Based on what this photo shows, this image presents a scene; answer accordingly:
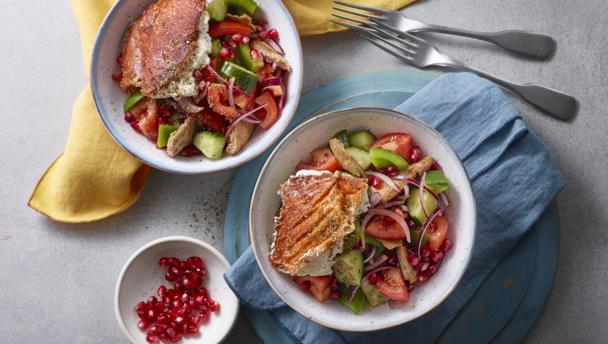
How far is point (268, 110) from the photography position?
3.78m

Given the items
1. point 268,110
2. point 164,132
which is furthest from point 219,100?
point 164,132

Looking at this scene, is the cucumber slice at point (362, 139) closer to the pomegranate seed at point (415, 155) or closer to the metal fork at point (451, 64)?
the pomegranate seed at point (415, 155)

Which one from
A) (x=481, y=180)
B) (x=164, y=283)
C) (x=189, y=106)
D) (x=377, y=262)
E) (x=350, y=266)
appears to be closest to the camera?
(x=350, y=266)

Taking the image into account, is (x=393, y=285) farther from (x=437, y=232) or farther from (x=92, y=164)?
(x=92, y=164)

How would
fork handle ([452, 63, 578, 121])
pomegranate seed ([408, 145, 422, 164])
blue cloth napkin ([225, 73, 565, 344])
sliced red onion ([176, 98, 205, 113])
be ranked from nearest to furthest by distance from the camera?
pomegranate seed ([408, 145, 422, 164])
blue cloth napkin ([225, 73, 565, 344])
sliced red onion ([176, 98, 205, 113])
fork handle ([452, 63, 578, 121])

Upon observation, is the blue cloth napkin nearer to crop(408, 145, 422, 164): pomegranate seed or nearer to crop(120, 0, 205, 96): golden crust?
crop(408, 145, 422, 164): pomegranate seed

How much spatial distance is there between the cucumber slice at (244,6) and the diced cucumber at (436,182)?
157cm

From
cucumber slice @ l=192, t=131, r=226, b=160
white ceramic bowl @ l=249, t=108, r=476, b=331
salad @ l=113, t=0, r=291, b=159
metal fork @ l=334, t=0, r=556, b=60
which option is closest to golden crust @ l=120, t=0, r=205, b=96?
salad @ l=113, t=0, r=291, b=159

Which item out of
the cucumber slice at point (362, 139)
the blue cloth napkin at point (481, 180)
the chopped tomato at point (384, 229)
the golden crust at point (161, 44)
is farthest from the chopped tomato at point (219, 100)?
the chopped tomato at point (384, 229)

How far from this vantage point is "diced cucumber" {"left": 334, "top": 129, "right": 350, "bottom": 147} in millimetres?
3496

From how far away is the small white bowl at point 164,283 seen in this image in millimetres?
3861

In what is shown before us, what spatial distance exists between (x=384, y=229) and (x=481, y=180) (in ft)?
2.55

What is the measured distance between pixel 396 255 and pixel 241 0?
6.16 ft

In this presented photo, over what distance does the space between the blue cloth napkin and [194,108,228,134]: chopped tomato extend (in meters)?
0.83
